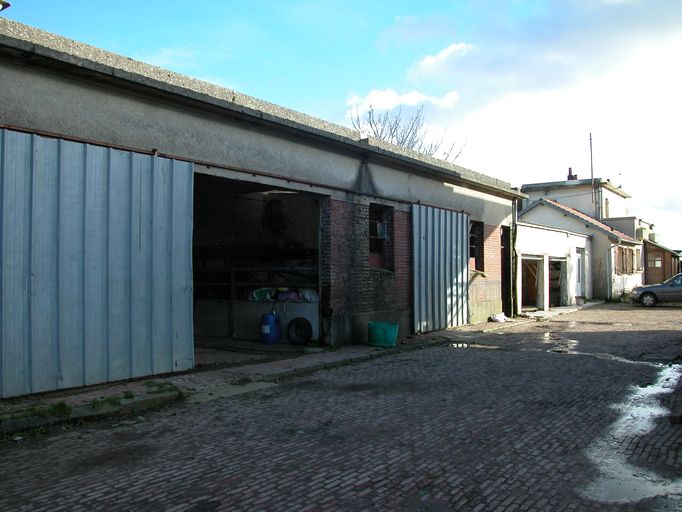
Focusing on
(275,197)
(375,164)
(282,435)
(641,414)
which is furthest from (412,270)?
(282,435)

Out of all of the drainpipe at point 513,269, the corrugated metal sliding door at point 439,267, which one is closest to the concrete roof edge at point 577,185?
the drainpipe at point 513,269

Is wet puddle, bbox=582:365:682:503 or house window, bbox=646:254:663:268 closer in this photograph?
wet puddle, bbox=582:365:682:503

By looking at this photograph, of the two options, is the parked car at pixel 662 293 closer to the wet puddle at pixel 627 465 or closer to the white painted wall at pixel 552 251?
the white painted wall at pixel 552 251

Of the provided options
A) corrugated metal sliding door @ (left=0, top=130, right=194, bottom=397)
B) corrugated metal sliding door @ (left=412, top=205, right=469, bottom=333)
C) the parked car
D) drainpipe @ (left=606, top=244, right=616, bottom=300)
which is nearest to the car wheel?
the parked car

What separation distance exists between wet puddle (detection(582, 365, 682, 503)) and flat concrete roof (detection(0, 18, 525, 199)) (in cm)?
720

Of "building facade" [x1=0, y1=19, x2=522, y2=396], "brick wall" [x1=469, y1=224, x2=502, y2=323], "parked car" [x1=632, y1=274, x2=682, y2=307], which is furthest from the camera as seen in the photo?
"parked car" [x1=632, y1=274, x2=682, y2=307]

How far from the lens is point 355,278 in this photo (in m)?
12.1

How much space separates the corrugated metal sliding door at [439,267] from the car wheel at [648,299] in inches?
568

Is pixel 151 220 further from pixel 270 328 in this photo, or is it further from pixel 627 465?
pixel 627 465

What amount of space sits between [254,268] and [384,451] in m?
8.42

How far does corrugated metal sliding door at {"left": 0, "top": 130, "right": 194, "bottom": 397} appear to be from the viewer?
21.7 feet

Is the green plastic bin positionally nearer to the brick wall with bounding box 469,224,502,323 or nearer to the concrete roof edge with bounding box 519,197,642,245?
the brick wall with bounding box 469,224,502,323

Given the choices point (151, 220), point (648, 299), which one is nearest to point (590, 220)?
point (648, 299)

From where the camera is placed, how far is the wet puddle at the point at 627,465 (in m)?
4.14
